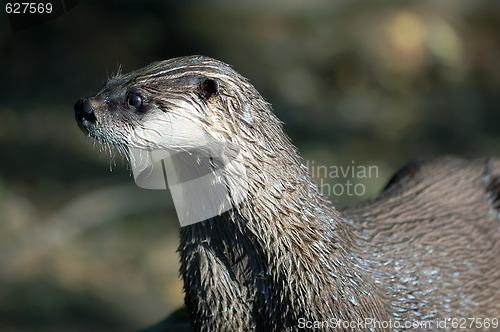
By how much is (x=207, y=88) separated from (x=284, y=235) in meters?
0.56

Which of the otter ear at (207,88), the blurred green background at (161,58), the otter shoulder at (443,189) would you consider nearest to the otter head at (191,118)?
the otter ear at (207,88)

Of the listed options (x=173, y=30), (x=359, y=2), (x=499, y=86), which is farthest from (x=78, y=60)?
(x=499, y=86)

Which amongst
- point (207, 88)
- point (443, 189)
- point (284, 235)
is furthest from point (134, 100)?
point (443, 189)

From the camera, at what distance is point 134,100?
2.19m

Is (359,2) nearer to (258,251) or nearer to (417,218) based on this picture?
(417,218)

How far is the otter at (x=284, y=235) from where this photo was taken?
7.20 feet

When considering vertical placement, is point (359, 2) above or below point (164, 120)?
above

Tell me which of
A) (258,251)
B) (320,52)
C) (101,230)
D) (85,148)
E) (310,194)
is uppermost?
(320,52)

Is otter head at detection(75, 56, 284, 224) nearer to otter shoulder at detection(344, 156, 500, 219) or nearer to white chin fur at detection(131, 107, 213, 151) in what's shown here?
white chin fur at detection(131, 107, 213, 151)

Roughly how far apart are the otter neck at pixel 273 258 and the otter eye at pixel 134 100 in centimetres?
36

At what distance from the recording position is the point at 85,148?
5777mm

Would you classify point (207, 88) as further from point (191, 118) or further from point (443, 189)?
point (443, 189)

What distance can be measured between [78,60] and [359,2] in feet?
8.92

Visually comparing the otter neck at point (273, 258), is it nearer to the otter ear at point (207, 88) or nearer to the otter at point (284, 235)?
the otter at point (284, 235)
